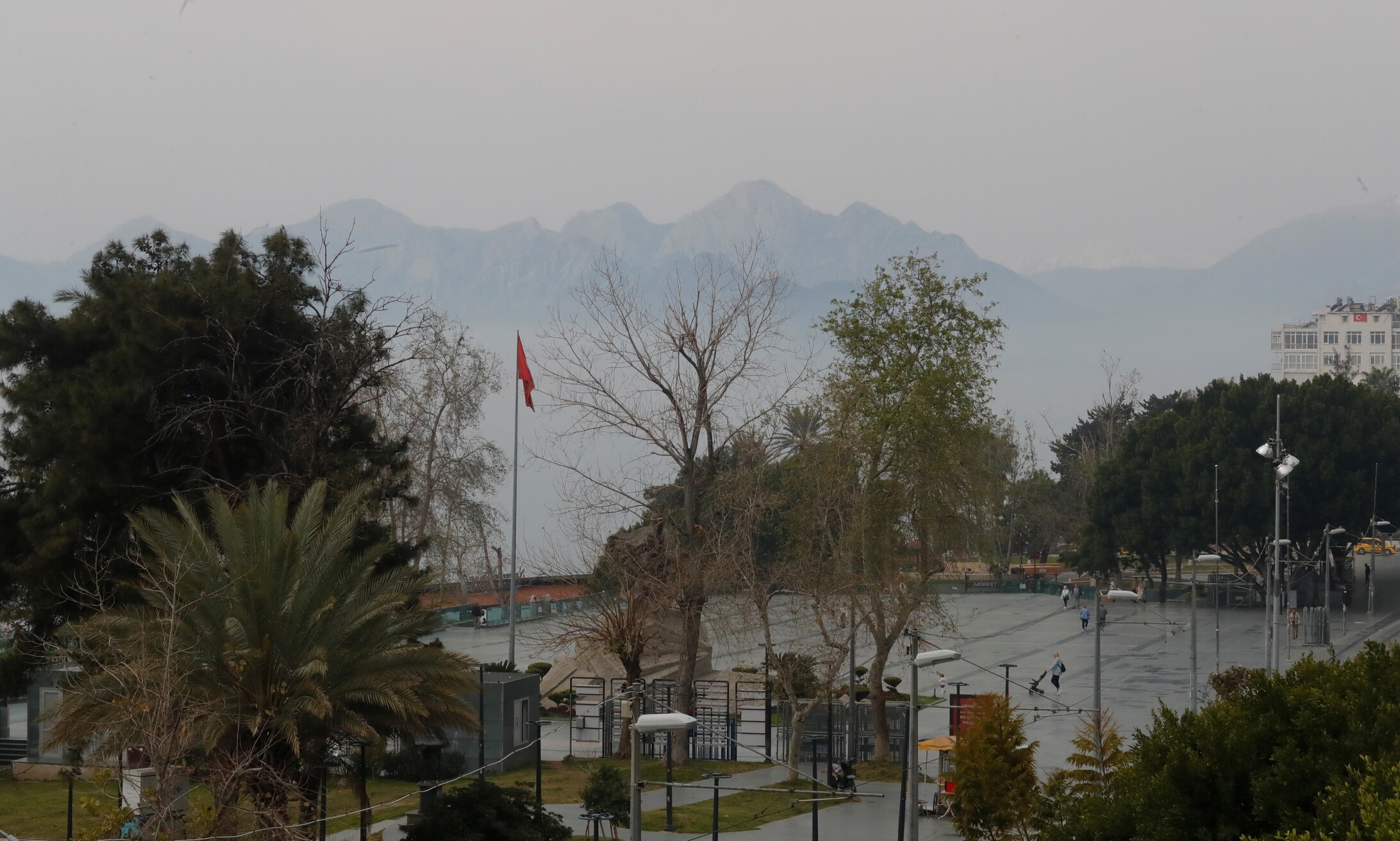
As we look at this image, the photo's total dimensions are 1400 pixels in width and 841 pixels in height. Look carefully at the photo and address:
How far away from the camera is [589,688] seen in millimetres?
45500

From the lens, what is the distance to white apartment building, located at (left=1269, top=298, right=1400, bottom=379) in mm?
155250

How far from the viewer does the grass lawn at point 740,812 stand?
2816 cm

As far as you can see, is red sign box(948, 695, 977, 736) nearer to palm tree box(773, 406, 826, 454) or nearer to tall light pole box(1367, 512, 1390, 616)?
palm tree box(773, 406, 826, 454)

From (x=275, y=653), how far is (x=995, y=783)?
12148 millimetres

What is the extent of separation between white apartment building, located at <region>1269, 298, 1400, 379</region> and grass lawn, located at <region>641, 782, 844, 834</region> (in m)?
139

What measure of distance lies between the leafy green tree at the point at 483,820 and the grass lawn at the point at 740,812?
6001 millimetres

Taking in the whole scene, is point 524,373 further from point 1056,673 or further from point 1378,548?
point 1378,548

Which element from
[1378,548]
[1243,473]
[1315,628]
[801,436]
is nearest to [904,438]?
[801,436]

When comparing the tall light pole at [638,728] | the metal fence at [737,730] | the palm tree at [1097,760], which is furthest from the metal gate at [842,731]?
the tall light pole at [638,728]

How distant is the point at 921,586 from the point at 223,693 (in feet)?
58.9

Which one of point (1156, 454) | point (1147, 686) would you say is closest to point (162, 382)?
point (1147, 686)

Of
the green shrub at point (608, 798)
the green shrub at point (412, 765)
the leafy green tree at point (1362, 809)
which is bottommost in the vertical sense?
the green shrub at point (412, 765)

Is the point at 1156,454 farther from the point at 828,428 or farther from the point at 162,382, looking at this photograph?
Answer: the point at 162,382

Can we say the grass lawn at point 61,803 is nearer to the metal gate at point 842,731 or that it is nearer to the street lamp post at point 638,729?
the street lamp post at point 638,729
